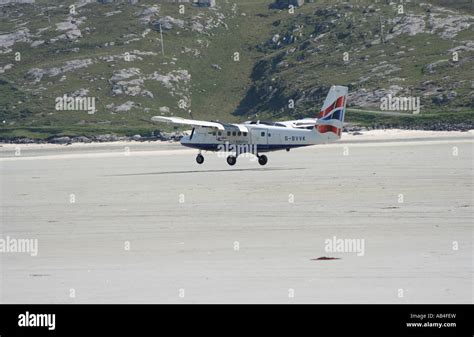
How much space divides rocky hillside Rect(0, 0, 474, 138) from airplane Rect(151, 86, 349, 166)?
63.5 meters

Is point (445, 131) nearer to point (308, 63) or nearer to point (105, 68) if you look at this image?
point (308, 63)

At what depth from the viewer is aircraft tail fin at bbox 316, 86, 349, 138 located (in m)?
52.8

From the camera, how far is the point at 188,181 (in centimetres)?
4619

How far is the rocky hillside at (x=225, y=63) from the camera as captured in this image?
465 ft

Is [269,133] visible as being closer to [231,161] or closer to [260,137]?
[260,137]

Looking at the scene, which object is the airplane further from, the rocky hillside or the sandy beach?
the rocky hillside

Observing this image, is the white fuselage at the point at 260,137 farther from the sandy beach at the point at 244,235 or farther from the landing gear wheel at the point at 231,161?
the sandy beach at the point at 244,235

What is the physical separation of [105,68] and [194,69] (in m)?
15.2

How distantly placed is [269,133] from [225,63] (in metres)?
121

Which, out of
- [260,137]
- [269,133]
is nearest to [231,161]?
[260,137]

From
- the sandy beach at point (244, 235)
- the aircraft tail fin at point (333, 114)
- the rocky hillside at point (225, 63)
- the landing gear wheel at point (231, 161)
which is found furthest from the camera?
the rocky hillside at point (225, 63)

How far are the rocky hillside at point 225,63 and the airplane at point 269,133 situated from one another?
63511mm

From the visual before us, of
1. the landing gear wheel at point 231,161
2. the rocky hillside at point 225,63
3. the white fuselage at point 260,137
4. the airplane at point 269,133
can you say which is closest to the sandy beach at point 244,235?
the white fuselage at point 260,137

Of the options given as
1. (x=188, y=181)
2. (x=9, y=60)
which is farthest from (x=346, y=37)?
(x=188, y=181)
